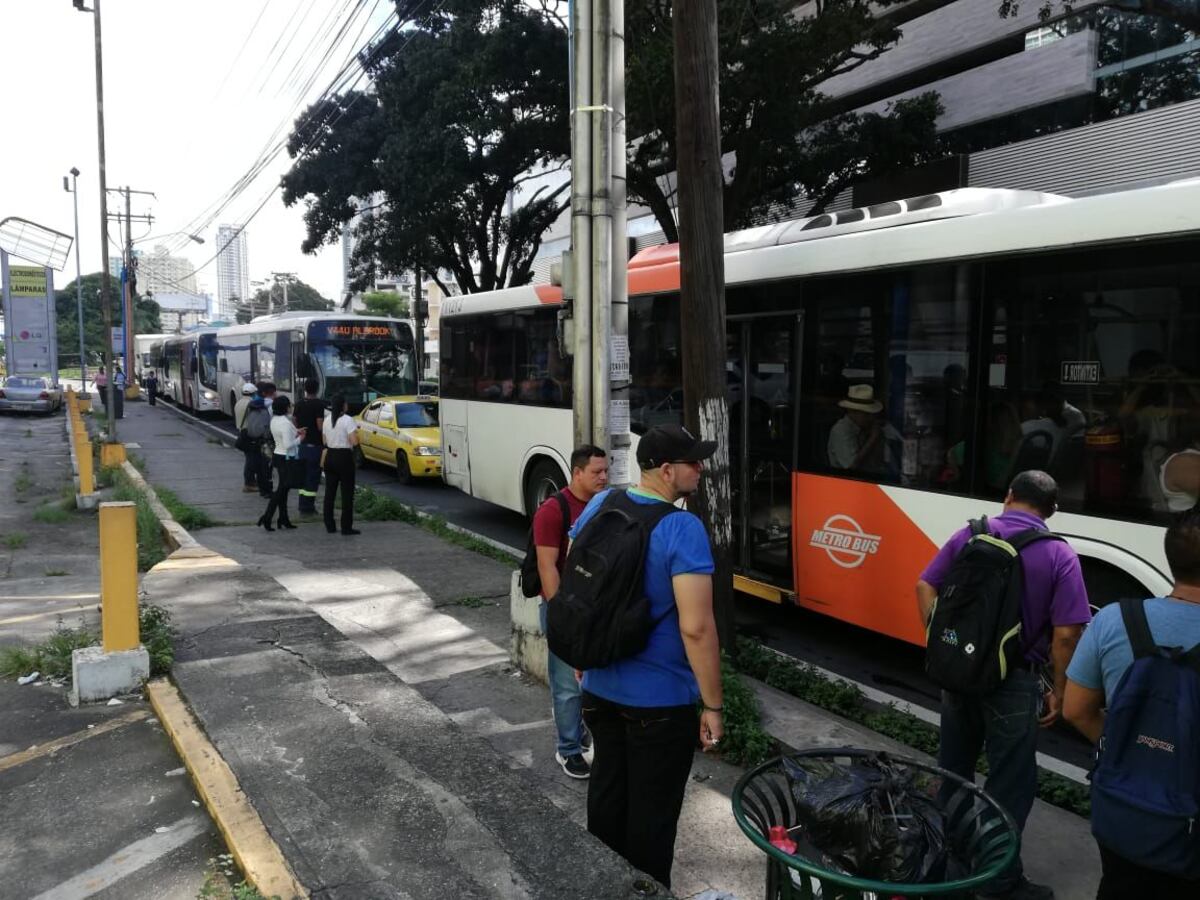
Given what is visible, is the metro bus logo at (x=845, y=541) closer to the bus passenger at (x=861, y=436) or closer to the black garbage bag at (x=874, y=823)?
the bus passenger at (x=861, y=436)

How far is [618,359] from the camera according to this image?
562 centimetres

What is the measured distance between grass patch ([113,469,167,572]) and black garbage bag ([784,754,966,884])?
25.8ft

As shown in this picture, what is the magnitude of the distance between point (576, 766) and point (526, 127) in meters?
15.6

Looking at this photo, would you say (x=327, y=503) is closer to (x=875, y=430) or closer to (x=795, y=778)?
(x=875, y=430)

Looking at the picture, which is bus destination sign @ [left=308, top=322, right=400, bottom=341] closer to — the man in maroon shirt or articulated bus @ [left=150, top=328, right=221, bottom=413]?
articulated bus @ [left=150, top=328, right=221, bottom=413]

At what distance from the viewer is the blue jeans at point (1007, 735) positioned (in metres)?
3.17

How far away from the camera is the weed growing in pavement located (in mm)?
10344

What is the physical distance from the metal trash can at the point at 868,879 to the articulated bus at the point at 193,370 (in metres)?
29.1

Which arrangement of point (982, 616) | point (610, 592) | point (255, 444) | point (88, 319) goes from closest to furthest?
1. point (610, 592)
2. point (982, 616)
3. point (255, 444)
4. point (88, 319)

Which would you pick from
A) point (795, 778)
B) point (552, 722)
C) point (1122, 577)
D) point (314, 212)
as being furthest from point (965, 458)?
point (314, 212)

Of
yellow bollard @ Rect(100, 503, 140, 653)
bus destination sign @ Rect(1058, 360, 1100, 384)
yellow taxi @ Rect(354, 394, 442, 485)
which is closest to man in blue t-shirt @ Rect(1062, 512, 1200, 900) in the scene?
bus destination sign @ Rect(1058, 360, 1100, 384)

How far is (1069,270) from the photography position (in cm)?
475

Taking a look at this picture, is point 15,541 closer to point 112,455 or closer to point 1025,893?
point 112,455

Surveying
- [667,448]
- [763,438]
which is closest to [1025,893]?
[667,448]
